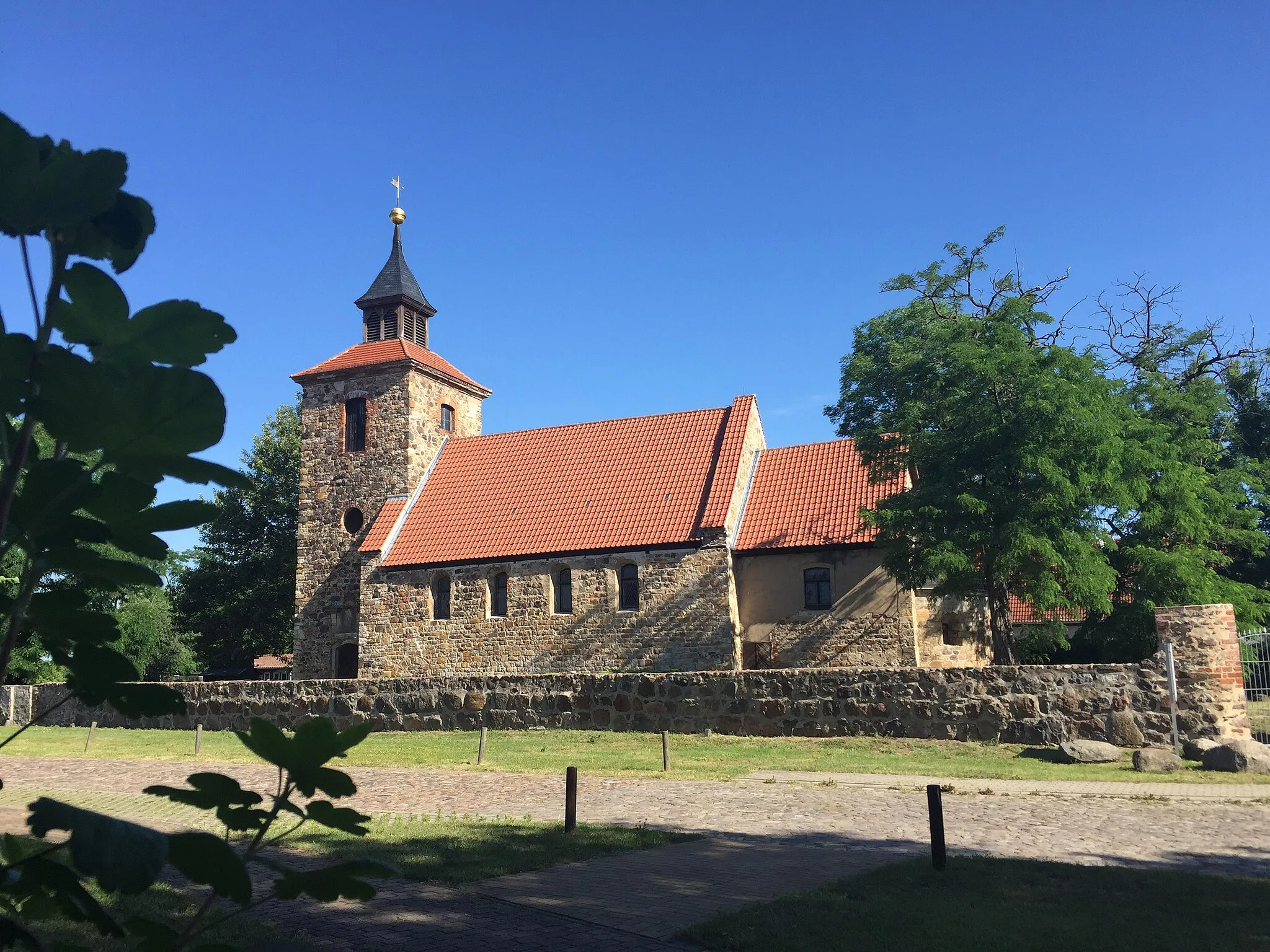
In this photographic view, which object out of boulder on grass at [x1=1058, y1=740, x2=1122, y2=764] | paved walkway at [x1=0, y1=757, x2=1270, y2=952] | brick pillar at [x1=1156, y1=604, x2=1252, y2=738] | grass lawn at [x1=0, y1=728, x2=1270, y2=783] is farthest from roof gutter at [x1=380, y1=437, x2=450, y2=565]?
brick pillar at [x1=1156, y1=604, x2=1252, y2=738]

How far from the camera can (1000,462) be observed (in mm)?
21703

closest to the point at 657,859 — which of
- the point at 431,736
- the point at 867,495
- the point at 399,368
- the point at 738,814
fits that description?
the point at 738,814

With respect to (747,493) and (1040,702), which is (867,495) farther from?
(1040,702)

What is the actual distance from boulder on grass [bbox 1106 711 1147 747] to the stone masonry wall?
36.6 ft

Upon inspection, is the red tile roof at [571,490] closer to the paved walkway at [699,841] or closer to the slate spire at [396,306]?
the slate spire at [396,306]

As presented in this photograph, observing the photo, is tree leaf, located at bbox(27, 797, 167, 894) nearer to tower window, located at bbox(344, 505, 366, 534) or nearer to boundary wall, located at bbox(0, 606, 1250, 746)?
boundary wall, located at bbox(0, 606, 1250, 746)

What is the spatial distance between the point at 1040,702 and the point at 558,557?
49.0 feet

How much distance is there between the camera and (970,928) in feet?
22.9

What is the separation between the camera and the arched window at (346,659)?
109ft

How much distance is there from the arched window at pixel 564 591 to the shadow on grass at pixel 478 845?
693 inches

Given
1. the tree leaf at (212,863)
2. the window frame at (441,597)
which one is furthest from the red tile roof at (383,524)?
the tree leaf at (212,863)

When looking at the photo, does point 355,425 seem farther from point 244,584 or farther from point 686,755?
point 686,755

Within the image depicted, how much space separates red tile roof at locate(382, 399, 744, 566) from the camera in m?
29.6

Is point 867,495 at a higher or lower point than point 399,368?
lower
